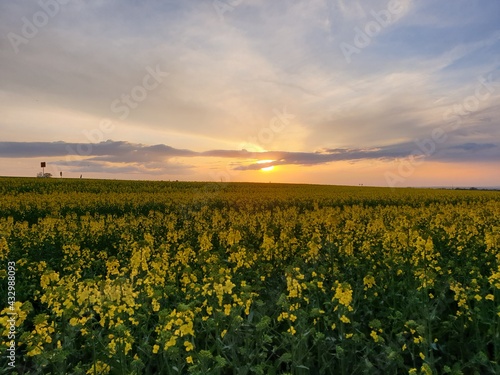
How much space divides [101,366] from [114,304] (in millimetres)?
751

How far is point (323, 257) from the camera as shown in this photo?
9914mm

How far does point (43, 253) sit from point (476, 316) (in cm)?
1067

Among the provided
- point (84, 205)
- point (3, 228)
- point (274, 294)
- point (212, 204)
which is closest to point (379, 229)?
point (274, 294)

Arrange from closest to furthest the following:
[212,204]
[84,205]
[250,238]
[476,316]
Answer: [476,316] → [250,238] → [84,205] → [212,204]

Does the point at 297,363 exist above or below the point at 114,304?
below

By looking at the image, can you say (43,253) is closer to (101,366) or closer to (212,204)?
(101,366)

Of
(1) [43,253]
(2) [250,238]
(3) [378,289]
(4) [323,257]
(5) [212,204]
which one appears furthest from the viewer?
(5) [212,204]

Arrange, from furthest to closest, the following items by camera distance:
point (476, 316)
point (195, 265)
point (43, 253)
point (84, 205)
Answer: point (84, 205), point (43, 253), point (195, 265), point (476, 316)

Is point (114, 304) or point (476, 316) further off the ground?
point (114, 304)

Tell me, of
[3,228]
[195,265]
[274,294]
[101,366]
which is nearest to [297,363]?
[101,366]

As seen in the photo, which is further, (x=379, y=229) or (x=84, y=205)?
(x=84, y=205)

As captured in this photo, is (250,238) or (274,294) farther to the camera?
(250,238)

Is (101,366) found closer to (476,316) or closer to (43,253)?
(476,316)

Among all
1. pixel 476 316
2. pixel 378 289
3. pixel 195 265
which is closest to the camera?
pixel 476 316
